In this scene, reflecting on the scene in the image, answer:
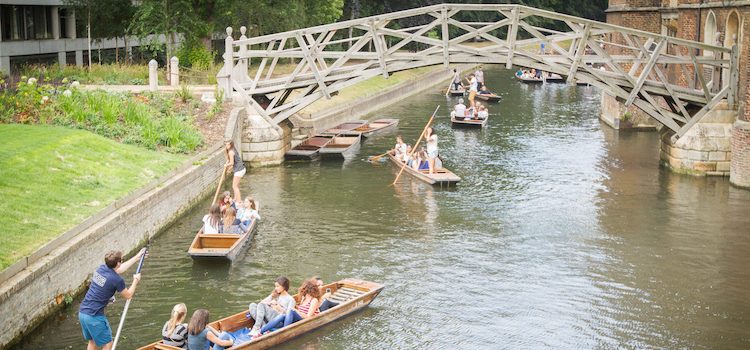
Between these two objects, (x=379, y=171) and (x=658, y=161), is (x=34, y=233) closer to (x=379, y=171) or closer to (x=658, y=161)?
(x=379, y=171)

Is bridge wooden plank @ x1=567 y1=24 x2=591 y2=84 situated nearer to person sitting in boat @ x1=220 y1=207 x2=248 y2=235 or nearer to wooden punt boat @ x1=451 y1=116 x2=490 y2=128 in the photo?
wooden punt boat @ x1=451 y1=116 x2=490 y2=128

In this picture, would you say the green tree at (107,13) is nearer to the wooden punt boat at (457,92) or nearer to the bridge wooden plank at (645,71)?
the wooden punt boat at (457,92)

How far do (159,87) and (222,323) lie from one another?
18225 millimetres

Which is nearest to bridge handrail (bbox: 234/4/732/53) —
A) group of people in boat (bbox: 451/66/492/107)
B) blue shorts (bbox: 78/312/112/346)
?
group of people in boat (bbox: 451/66/492/107)

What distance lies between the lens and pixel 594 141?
1363 inches

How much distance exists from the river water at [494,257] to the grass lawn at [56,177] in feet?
4.40

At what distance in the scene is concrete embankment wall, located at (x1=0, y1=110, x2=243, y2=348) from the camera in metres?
14.4

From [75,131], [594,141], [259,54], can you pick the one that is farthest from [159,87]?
[594,141]

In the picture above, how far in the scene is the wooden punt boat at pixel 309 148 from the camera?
30469mm

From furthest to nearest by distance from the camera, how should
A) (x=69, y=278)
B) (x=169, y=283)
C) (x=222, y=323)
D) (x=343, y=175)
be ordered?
(x=343, y=175), (x=169, y=283), (x=69, y=278), (x=222, y=323)

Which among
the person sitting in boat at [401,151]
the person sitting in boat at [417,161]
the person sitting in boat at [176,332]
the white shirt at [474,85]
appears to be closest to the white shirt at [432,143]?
the person sitting in boat at [417,161]

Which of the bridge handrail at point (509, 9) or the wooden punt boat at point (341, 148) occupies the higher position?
the bridge handrail at point (509, 9)

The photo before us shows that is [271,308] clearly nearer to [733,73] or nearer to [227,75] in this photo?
[227,75]

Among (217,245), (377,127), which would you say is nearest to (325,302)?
(217,245)
